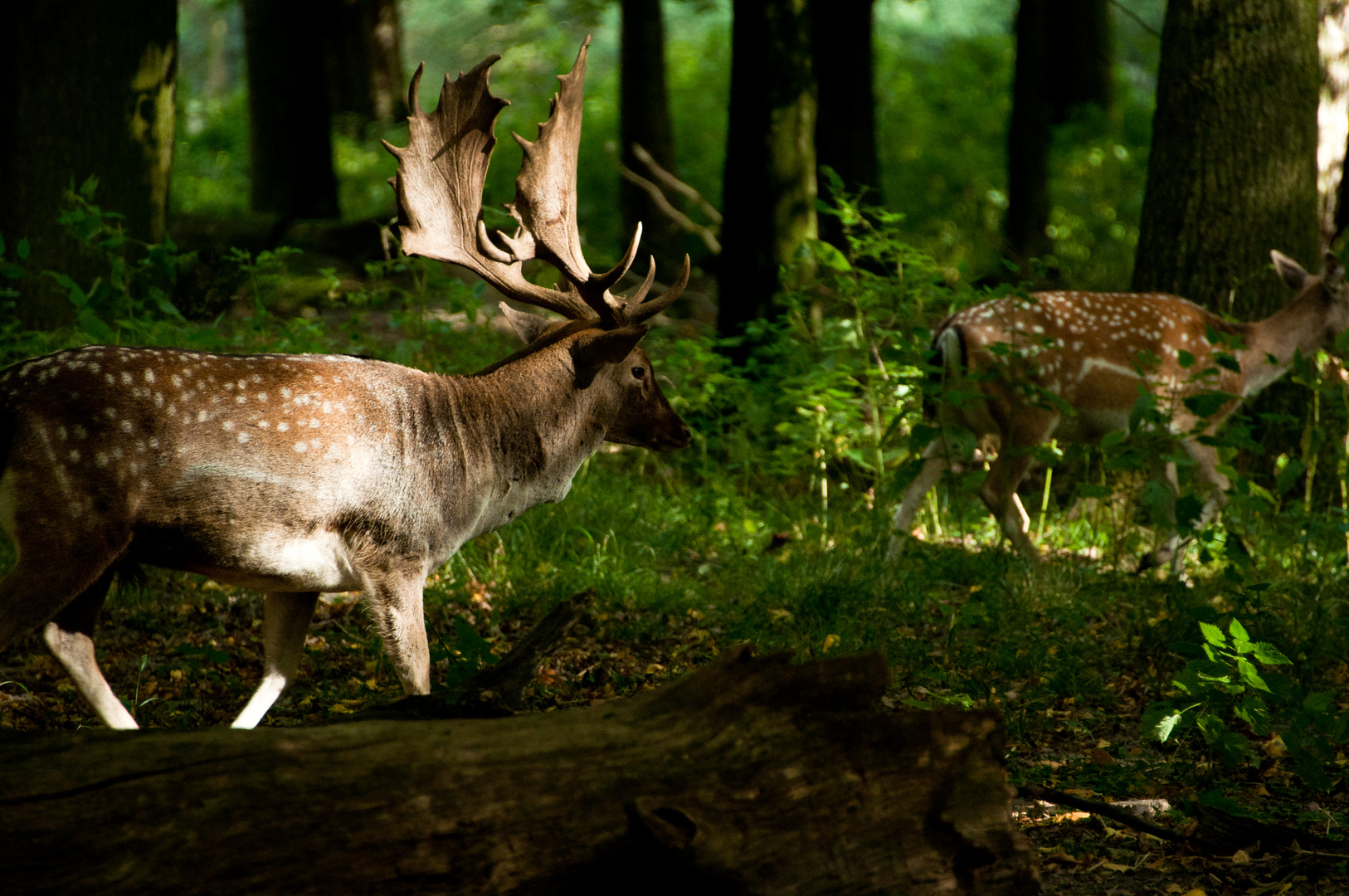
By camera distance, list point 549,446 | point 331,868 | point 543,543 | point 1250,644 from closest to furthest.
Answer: point 331,868 < point 1250,644 < point 549,446 < point 543,543

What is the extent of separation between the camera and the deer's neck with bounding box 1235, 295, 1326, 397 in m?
7.89

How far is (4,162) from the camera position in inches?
315

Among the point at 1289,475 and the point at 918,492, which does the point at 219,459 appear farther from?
the point at 918,492

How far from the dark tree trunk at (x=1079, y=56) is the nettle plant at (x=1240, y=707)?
16.4 metres

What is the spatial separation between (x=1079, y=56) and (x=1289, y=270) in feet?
40.1

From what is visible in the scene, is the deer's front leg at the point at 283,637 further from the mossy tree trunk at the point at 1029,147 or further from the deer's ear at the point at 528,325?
the mossy tree trunk at the point at 1029,147

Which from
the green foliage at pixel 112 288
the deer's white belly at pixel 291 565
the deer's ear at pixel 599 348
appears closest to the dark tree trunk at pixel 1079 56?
the green foliage at pixel 112 288

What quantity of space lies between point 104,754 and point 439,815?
70 centimetres

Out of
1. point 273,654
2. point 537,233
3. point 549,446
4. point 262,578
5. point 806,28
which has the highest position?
point 806,28

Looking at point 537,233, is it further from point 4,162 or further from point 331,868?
point 4,162

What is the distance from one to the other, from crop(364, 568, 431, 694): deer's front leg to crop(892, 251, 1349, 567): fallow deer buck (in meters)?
3.20

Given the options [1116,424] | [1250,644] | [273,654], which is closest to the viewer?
[1250,644]

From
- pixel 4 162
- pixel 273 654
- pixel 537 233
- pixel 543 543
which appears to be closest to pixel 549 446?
pixel 537 233

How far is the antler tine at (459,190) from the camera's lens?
16.7 ft
